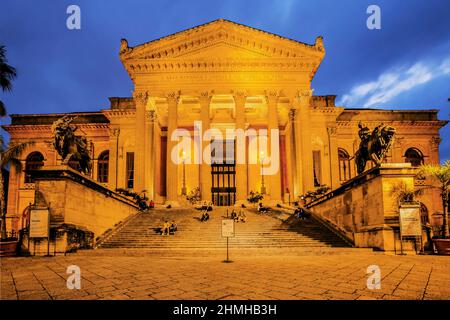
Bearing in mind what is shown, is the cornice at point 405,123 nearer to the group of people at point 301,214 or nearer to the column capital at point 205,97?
the column capital at point 205,97

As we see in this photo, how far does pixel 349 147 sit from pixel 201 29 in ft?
61.9

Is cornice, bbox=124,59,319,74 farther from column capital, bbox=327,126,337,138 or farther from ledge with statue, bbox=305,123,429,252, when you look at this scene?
ledge with statue, bbox=305,123,429,252

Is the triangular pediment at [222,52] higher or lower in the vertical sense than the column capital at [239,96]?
higher

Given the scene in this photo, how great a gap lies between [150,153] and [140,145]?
1.09 meters

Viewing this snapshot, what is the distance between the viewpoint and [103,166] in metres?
34.4

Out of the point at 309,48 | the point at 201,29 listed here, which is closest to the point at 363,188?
the point at 309,48

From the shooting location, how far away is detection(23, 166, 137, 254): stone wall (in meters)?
12.8

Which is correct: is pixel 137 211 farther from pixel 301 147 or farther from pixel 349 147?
pixel 349 147

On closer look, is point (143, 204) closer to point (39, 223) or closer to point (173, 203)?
point (173, 203)

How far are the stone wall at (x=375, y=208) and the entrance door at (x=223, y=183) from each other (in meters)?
17.2

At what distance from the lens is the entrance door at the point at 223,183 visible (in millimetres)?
32594

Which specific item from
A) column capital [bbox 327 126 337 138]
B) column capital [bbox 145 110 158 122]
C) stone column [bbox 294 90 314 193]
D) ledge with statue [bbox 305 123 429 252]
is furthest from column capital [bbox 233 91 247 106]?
ledge with statue [bbox 305 123 429 252]

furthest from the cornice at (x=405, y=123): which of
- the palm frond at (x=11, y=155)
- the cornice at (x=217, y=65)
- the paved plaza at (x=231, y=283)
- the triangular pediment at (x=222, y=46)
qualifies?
the palm frond at (x=11, y=155)

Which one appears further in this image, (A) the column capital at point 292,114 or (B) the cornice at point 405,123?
(B) the cornice at point 405,123
